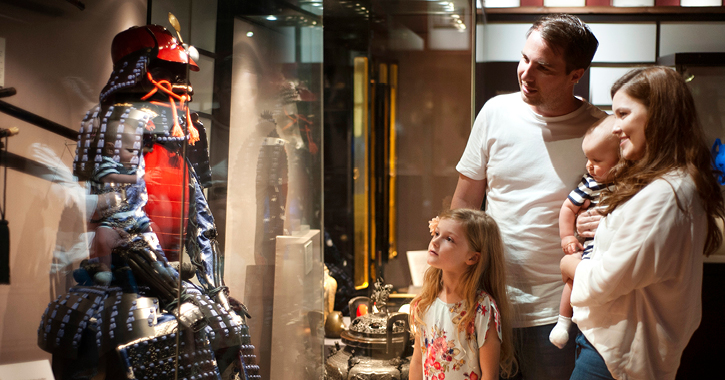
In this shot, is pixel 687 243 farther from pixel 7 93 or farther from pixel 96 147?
pixel 7 93

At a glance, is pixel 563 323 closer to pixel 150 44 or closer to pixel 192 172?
pixel 192 172

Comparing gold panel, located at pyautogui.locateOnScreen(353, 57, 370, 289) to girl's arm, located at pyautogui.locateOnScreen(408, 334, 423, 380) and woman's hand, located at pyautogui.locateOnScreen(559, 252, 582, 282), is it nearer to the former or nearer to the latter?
girl's arm, located at pyautogui.locateOnScreen(408, 334, 423, 380)

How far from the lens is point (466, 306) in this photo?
5.82 ft

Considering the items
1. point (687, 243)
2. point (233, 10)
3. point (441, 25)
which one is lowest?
point (687, 243)

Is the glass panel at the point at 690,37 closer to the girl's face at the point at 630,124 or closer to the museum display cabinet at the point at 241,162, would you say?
the museum display cabinet at the point at 241,162

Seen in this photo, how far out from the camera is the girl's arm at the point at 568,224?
5.54 ft

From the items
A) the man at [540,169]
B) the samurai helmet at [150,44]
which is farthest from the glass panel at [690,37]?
the samurai helmet at [150,44]

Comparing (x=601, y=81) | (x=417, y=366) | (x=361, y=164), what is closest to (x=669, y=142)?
(x=417, y=366)

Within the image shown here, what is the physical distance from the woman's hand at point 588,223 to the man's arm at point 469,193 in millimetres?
410

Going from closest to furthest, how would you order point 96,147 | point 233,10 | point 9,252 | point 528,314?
point 9,252 < point 96,147 < point 528,314 < point 233,10

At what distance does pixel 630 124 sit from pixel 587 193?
14.2 inches

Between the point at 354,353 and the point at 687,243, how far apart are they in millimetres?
1964

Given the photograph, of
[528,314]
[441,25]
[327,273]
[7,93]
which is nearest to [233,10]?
[7,93]

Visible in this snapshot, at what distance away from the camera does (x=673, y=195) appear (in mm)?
1264
